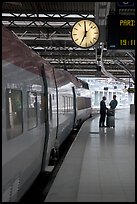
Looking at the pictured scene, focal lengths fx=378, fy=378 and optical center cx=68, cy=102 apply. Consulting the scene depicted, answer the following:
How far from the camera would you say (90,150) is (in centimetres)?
1184

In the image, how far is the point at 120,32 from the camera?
9.05 meters

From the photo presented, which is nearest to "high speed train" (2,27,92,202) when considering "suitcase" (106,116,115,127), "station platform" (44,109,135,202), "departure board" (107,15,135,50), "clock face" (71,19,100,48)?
Answer: "station platform" (44,109,135,202)

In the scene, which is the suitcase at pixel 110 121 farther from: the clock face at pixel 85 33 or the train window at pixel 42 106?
the train window at pixel 42 106

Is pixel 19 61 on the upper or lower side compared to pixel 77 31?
lower

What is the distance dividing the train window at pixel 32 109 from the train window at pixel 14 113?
71 cm

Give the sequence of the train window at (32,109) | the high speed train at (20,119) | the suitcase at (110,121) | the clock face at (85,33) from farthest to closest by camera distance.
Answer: the suitcase at (110,121) < the clock face at (85,33) < the train window at (32,109) < the high speed train at (20,119)

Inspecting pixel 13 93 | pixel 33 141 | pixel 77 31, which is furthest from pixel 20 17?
pixel 13 93

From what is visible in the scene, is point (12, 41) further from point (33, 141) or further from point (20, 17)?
point (20, 17)

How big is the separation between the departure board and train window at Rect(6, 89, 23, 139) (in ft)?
13.4

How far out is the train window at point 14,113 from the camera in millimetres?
4787

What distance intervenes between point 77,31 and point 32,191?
5.97 meters

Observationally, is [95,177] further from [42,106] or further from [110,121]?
[110,121]

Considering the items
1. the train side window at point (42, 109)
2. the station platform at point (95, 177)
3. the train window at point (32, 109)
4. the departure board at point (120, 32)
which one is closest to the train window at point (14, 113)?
the train window at point (32, 109)

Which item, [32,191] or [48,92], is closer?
[32,191]
